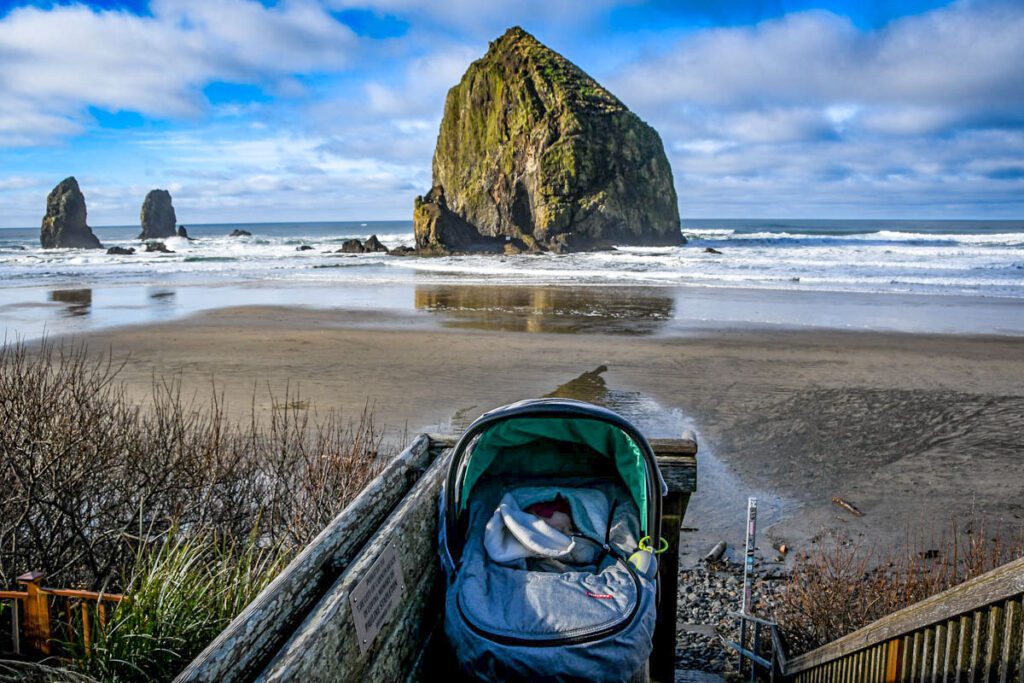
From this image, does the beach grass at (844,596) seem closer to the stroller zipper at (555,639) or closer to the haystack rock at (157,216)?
the stroller zipper at (555,639)

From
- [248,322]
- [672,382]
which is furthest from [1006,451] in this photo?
[248,322]

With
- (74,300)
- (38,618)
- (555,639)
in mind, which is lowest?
(74,300)

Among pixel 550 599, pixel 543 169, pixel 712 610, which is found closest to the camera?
pixel 550 599

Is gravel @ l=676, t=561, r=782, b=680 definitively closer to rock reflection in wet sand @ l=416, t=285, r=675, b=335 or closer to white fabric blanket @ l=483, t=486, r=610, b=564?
white fabric blanket @ l=483, t=486, r=610, b=564

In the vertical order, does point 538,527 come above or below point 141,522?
above

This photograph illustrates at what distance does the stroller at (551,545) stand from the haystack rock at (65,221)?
9040cm

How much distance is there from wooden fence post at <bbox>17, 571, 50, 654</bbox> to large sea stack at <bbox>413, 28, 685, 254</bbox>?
54518 mm

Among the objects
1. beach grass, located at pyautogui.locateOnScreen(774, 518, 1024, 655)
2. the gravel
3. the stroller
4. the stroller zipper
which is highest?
the stroller

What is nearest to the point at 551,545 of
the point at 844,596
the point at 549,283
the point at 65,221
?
the point at 844,596

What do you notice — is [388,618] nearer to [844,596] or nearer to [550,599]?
[550,599]

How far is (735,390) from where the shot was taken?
38.2ft

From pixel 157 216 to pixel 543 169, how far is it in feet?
205

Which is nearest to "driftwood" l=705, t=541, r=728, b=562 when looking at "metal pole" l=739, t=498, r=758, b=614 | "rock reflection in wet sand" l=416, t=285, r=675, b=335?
"metal pole" l=739, t=498, r=758, b=614

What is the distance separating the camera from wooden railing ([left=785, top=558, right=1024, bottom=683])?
2.27 m
